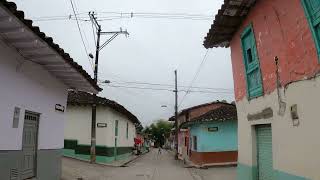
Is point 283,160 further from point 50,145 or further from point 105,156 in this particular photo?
point 105,156

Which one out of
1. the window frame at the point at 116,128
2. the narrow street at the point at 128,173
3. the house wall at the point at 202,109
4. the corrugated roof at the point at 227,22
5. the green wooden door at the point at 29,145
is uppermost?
the house wall at the point at 202,109

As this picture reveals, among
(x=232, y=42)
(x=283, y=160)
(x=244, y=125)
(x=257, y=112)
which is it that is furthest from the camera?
(x=232, y=42)

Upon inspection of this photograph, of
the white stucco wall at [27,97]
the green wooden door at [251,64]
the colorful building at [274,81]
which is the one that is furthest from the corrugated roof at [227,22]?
the white stucco wall at [27,97]

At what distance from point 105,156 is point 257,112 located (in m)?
18.9

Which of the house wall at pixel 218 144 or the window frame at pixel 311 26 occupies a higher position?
the window frame at pixel 311 26

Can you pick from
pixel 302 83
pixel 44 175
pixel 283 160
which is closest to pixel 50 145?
pixel 44 175

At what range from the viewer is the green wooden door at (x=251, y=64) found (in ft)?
33.4

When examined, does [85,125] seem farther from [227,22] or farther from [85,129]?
[227,22]

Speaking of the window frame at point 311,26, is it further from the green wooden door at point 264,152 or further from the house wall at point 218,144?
the house wall at point 218,144

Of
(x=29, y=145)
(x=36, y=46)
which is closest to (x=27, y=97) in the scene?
(x=29, y=145)

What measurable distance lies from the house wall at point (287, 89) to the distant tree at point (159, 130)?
332ft

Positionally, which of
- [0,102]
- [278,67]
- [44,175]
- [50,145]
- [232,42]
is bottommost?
[44,175]

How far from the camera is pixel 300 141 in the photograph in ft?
24.7

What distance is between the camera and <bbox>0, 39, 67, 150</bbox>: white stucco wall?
29.5 ft
